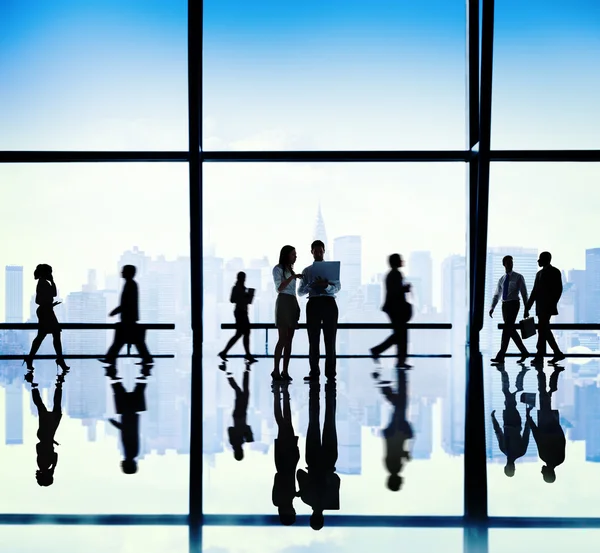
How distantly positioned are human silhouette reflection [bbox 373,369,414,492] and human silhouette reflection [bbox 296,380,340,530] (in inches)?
9.3

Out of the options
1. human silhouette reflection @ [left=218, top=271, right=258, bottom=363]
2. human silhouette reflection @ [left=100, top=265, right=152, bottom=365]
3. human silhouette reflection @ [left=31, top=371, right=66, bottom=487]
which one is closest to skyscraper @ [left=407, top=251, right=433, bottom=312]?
human silhouette reflection @ [left=218, top=271, right=258, bottom=363]

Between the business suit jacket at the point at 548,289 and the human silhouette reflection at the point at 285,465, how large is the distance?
4.27 meters

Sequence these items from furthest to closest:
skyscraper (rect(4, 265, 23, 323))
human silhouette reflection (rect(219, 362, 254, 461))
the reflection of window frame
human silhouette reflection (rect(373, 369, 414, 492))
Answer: skyscraper (rect(4, 265, 23, 323))
the reflection of window frame
human silhouette reflection (rect(219, 362, 254, 461))
human silhouette reflection (rect(373, 369, 414, 492))

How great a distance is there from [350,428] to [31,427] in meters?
1.84

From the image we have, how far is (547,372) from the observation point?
661 cm

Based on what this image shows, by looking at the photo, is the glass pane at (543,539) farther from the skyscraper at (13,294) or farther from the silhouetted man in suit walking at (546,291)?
the skyscraper at (13,294)

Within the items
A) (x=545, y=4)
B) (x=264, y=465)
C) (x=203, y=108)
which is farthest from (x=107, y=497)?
(x=545, y=4)

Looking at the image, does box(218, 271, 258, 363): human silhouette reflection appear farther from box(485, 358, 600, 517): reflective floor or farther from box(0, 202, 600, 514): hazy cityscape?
box(485, 358, 600, 517): reflective floor

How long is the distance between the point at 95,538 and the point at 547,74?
8.90 meters

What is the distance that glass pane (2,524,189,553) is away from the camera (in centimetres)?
185

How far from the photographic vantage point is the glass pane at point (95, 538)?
1.85 metres

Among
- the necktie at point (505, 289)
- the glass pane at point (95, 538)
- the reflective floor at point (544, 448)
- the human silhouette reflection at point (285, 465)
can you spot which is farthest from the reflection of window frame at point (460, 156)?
the glass pane at point (95, 538)

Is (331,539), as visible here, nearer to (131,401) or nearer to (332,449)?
(332,449)

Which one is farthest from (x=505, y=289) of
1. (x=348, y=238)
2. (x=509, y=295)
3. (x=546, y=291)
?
(x=348, y=238)
